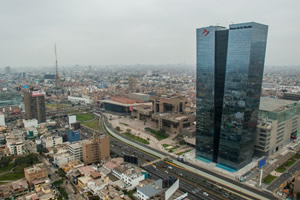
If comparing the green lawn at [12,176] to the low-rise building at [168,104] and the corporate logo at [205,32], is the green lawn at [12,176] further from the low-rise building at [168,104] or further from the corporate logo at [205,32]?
the low-rise building at [168,104]

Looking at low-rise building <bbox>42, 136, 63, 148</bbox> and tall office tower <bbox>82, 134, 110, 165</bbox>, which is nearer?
tall office tower <bbox>82, 134, 110, 165</bbox>

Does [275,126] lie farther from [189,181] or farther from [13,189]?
[13,189]

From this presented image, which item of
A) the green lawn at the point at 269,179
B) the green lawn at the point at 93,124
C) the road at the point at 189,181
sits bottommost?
the green lawn at the point at 93,124

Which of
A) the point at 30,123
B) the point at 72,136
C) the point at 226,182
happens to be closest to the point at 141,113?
the point at 72,136

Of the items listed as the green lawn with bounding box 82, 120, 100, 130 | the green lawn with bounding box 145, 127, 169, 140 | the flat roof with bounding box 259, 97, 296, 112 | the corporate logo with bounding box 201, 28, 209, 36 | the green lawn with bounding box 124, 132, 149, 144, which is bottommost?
the green lawn with bounding box 82, 120, 100, 130

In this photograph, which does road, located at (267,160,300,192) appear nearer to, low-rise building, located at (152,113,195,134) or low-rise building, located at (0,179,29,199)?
low-rise building, located at (152,113,195,134)

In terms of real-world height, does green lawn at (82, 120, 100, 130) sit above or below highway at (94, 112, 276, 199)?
below

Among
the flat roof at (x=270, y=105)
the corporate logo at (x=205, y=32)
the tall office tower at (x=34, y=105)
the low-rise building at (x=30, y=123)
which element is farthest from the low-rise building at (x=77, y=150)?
the flat roof at (x=270, y=105)

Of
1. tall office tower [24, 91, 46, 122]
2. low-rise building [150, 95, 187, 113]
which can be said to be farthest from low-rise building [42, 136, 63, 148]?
low-rise building [150, 95, 187, 113]
